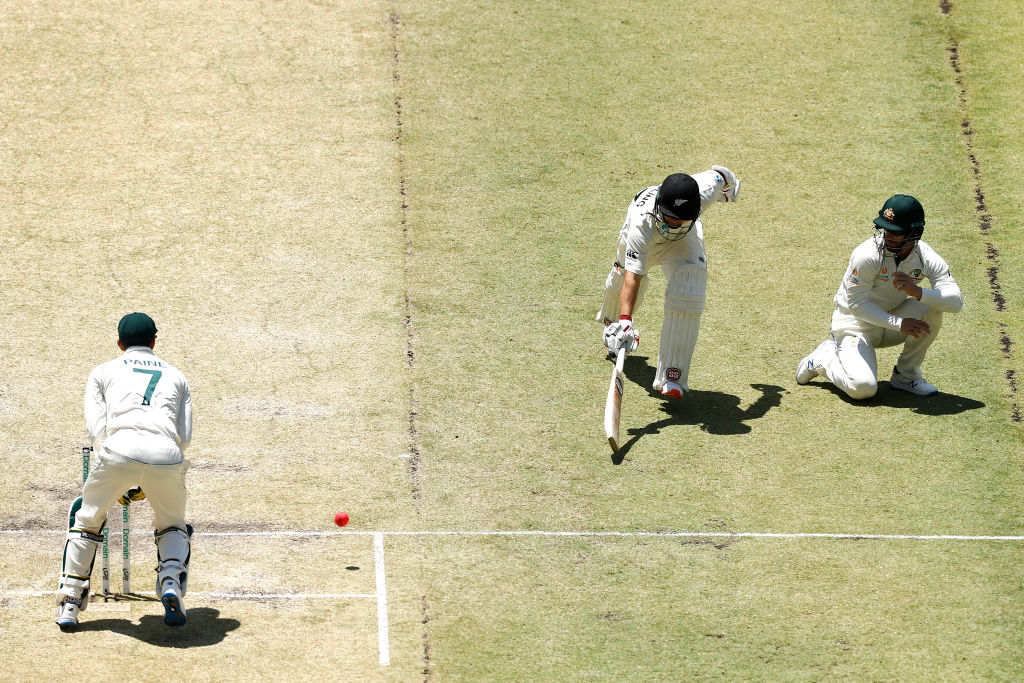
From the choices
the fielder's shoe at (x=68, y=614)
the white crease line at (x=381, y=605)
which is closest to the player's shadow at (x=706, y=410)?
the white crease line at (x=381, y=605)

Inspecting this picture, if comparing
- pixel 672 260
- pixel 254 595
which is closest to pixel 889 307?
pixel 672 260

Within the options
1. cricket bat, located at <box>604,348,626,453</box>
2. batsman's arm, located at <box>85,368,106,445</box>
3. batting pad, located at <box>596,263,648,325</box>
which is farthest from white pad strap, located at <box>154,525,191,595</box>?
batting pad, located at <box>596,263,648,325</box>

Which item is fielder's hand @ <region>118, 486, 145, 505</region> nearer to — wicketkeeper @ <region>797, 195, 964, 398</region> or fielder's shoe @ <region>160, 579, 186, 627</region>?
fielder's shoe @ <region>160, 579, 186, 627</region>

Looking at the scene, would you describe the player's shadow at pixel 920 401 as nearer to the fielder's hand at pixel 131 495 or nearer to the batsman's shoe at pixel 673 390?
the batsman's shoe at pixel 673 390

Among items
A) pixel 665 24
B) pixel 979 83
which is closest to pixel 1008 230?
pixel 979 83

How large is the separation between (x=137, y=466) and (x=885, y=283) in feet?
19.6

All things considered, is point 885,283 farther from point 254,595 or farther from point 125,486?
point 125,486

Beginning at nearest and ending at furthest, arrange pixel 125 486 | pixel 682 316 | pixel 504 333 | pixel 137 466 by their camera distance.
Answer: pixel 137 466, pixel 125 486, pixel 682 316, pixel 504 333

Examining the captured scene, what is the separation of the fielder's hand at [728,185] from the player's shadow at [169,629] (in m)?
5.24

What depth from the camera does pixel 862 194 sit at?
13734mm

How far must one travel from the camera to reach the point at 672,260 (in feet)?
35.1

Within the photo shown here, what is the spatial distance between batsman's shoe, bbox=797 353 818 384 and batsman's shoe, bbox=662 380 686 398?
3.60 feet

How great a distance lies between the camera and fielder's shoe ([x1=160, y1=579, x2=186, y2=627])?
309 inches

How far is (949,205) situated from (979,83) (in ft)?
7.94
